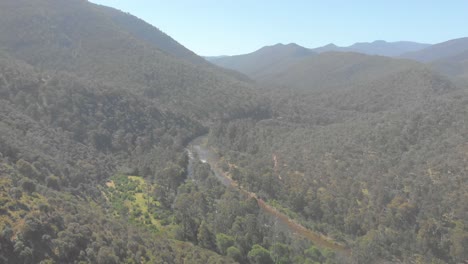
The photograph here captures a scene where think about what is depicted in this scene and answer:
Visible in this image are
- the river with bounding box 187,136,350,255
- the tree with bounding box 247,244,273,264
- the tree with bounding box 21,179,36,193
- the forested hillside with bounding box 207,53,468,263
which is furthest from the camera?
the river with bounding box 187,136,350,255

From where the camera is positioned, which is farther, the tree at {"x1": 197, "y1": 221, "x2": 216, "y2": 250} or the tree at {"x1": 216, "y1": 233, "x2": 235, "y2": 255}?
the tree at {"x1": 197, "y1": 221, "x2": 216, "y2": 250}

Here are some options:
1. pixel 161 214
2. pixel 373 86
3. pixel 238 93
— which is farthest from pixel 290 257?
pixel 373 86

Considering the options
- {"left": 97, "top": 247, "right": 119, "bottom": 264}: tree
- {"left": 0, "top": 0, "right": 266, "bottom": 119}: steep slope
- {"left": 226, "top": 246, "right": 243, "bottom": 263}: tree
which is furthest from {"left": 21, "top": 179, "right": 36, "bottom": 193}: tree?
{"left": 0, "top": 0, "right": 266, "bottom": 119}: steep slope

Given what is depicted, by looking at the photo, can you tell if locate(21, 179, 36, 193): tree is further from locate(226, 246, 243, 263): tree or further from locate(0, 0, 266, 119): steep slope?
locate(0, 0, 266, 119): steep slope

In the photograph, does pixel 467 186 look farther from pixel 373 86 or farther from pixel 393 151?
pixel 373 86

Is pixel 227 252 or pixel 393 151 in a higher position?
pixel 393 151
